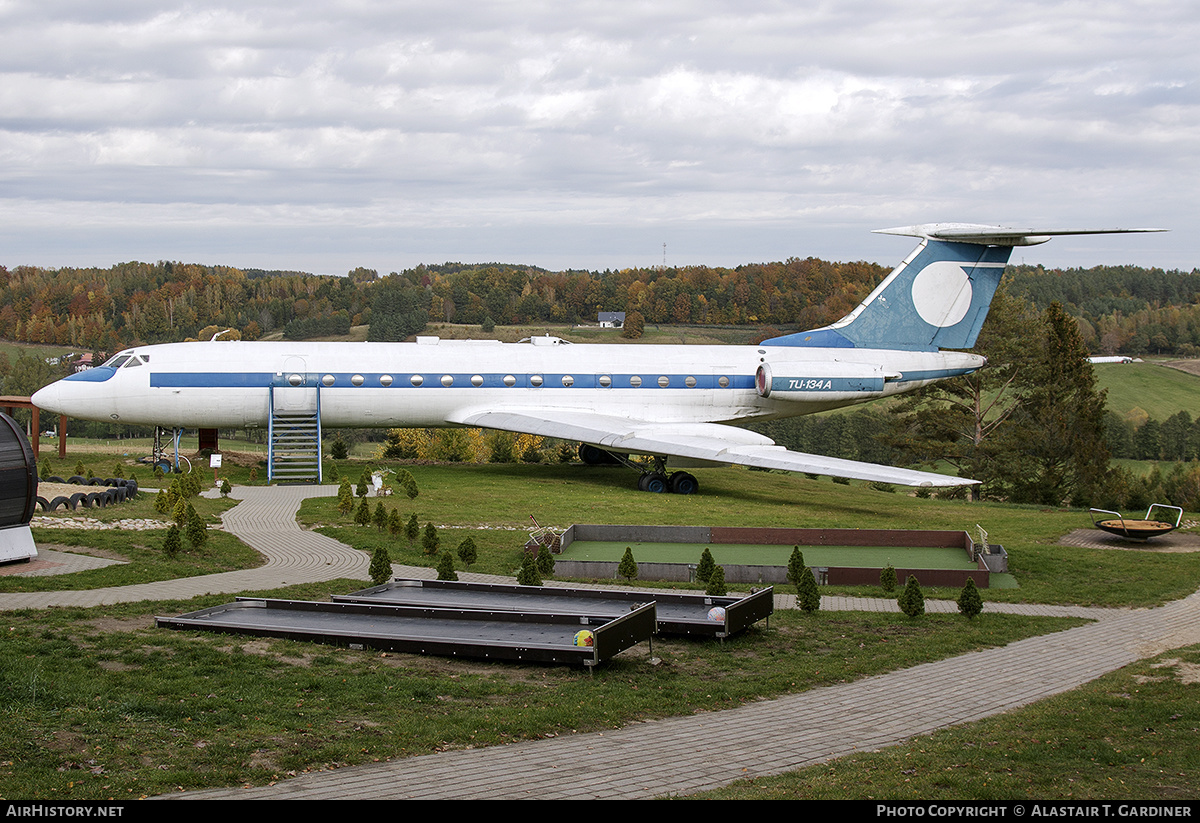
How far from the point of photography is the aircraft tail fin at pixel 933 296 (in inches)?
1320

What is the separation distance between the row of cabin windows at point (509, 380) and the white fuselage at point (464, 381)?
0.03 metres

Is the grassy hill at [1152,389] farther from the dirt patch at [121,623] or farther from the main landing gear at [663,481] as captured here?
the dirt patch at [121,623]

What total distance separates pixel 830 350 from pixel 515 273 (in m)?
105

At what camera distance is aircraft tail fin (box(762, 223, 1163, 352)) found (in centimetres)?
3353

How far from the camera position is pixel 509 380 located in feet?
107

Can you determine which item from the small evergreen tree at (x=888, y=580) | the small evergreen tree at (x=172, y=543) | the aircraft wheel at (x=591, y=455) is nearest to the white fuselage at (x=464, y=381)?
the aircraft wheel at (x=591, y=455)

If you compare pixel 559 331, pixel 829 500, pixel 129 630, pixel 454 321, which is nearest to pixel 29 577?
pixel 129 630

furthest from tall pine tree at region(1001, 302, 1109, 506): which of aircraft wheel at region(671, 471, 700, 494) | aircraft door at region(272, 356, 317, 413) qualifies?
aircraft door at region(272, 356, 317, 413)

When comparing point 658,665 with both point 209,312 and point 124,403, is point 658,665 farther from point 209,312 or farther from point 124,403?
point 209,312

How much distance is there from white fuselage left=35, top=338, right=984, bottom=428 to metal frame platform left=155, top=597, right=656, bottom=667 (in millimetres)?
18331

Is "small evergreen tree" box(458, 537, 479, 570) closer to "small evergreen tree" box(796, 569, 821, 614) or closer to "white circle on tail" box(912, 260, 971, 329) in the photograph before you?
"small evergreen tree" box(796, 569, 821, 614)

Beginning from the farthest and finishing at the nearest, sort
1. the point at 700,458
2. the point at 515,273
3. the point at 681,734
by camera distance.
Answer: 1. the point at 515,273
2. the point at 700,458
3. the point at 681,734

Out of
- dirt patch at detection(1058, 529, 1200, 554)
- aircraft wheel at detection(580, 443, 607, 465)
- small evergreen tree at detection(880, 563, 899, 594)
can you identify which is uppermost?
aircraft wheel at detection(580, 443, 607, 465)

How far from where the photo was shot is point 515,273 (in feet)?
449
